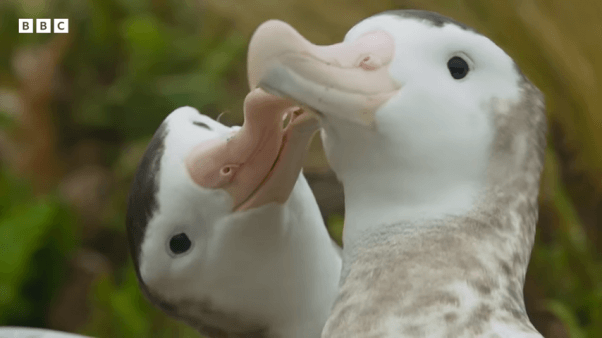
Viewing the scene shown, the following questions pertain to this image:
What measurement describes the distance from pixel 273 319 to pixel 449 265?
454mm

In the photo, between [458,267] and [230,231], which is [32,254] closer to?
[230,231]

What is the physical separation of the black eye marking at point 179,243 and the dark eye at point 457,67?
1.50ft

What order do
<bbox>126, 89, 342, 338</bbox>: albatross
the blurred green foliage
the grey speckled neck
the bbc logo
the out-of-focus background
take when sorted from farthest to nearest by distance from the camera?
the bbc logo → the blurred green foliage → the out-of-focus background → <bbox>126, 89, 342, 338</bbox>: albatross → the grey speckled neck

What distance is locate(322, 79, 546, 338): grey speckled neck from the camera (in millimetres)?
729

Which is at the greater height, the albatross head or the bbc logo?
the albatross head

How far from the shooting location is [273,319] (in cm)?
114

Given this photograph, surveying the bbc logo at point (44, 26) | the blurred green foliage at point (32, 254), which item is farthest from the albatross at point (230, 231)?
the bbc logo at point (44, 26)

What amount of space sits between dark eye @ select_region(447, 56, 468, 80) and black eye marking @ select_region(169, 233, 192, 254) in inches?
18.0

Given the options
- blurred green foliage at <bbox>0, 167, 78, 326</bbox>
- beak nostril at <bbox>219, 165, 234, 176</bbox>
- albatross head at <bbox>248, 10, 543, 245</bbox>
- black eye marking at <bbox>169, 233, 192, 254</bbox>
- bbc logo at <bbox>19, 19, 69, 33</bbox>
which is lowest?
blurred green foliage at <bbox>0, 167, 78, 326</bbox>

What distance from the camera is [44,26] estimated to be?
340 cm

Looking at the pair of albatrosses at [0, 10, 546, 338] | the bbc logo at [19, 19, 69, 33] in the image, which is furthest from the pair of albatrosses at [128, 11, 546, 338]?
the bbc logo at [19, 19, 69, 33]

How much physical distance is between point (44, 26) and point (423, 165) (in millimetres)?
2991

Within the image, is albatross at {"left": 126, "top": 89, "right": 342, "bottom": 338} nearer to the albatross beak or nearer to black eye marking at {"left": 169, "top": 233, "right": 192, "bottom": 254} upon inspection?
black eye marking at {"left": 169, "top": 233, "right": 192, "bottom": 254}

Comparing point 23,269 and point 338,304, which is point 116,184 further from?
point 338,304
